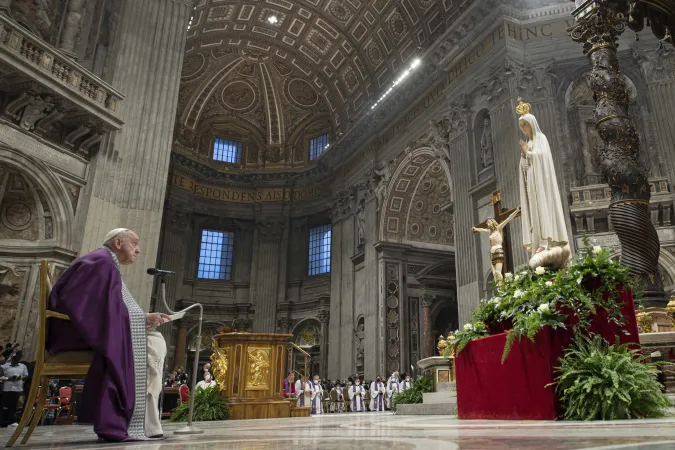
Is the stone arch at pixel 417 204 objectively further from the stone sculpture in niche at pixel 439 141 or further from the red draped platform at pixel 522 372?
the red draped platform at pixel 522 372

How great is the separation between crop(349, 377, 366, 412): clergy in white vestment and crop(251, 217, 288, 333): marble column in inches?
277

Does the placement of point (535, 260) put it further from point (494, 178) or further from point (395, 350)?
point (395, 350)

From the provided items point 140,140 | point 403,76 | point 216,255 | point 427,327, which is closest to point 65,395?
point 140,140

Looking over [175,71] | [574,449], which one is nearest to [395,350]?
[175,71]

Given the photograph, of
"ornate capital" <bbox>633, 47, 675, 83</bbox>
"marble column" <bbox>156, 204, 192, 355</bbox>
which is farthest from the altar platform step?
"marble column" <bbox>156, 204, 192, 355</bbox>

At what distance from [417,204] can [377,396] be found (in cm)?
666

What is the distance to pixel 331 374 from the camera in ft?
61.2

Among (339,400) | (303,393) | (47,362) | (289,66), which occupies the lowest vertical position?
(339,400)

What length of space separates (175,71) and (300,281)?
1250cm

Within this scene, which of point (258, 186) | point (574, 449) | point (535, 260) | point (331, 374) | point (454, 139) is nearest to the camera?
point (574, 449)

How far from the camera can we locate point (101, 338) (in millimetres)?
2684

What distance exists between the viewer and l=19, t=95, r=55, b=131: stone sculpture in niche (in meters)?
8.38

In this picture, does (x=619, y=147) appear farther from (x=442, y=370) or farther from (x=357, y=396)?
(x=357, y=396)

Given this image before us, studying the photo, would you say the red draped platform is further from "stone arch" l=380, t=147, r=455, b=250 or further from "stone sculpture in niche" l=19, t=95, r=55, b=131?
"stone arch" l=380, t=147, r=455, b=250
